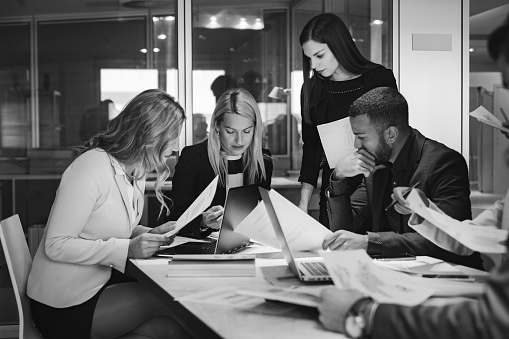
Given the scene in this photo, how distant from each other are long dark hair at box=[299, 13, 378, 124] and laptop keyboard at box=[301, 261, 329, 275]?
1.59m

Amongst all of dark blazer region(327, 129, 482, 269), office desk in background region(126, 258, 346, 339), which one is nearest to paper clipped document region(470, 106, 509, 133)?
dark blazer region(327, 129, 482, 269)

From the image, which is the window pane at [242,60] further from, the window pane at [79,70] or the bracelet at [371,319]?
the bracelet at [371,319]

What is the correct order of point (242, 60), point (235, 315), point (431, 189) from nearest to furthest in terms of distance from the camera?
point (235, 315), point (431, 189), point (242, 60)

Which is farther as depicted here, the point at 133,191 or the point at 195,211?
the point at 133,191

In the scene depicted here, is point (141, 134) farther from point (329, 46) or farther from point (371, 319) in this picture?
point (371, 319)

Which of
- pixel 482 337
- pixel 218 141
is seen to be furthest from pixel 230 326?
pixel 218 141

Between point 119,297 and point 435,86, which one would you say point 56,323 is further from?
point 435,86

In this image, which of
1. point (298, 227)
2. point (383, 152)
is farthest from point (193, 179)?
point (298, 227)

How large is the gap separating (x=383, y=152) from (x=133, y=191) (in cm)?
104

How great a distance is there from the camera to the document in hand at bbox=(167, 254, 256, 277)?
6.53 ft

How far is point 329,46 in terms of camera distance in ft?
11.4

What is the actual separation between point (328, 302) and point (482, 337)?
36 centimetres

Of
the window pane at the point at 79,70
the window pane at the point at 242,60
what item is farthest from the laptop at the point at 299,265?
the window pane at the point at 79,70

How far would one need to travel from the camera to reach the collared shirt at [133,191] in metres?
2.61
